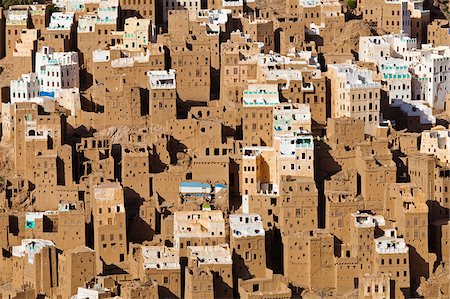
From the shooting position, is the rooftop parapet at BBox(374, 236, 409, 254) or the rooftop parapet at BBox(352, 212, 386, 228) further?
the rooftop parapet at BBox(352, 212, 386, 228)

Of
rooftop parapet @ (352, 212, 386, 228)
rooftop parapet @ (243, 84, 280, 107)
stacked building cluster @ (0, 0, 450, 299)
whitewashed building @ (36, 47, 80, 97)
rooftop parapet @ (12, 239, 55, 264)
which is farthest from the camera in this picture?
whitewashed building @ (36, 47, 80, 97)

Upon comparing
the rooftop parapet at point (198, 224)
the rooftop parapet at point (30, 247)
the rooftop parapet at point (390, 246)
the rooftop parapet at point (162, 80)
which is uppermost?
the rooftop parapet at point (162, 80)

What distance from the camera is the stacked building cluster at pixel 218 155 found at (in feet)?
329

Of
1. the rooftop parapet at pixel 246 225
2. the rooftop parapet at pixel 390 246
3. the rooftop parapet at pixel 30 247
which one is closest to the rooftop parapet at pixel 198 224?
the rooftop parapet at pixel 246 225

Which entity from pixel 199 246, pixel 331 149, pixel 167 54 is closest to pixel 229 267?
pixel 199 246

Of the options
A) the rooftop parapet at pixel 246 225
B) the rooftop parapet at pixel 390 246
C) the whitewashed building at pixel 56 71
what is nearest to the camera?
the rooftop parapet at pixel 390 246

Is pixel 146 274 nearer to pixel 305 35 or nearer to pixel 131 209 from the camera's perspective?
pixel 131 209

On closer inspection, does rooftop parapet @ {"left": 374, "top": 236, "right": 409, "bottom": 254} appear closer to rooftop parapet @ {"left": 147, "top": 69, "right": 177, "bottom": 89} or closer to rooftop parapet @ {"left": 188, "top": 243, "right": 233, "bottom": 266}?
rooftop parapet @ {"left": 188, "top": 243, "right": 233, "bottom": 266}

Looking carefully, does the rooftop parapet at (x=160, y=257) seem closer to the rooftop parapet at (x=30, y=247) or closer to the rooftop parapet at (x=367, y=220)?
the rooftop parapet at (x=30, y=247)

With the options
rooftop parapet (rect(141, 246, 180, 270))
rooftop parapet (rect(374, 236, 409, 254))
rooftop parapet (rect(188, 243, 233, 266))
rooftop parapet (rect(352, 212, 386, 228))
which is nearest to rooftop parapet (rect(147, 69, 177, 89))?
rooftop parapet (rect(141, 246, 180, 270))

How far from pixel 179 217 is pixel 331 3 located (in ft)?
71.2

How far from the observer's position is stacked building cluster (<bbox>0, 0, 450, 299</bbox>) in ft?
329

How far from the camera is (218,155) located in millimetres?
105938

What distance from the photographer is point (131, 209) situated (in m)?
104
